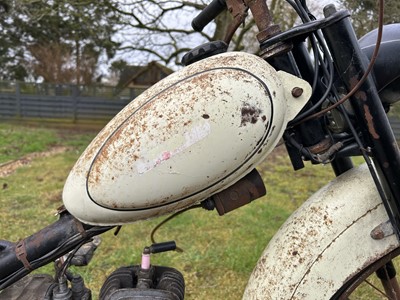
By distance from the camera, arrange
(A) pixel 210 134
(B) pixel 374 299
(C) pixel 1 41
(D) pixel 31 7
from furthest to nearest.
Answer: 1. (C) pixel 1 41
2. (D) pixel 31 7
3. (B) pixel 374 299
4. (A) pixel 210 134

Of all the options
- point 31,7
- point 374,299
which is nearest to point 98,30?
point 31,7

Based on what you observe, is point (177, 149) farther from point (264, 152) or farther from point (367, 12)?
point (367, 12)

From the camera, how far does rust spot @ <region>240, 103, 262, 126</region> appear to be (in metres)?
1.05

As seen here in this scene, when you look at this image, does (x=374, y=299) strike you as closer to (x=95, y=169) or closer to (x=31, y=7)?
(x=95, y=169)

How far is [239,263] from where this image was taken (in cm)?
302

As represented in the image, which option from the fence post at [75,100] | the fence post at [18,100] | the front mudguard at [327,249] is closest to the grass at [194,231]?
the front mudguard at [327,249]

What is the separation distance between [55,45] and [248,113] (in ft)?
56.1

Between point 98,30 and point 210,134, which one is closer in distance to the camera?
point 210,134

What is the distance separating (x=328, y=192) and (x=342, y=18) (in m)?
0.52

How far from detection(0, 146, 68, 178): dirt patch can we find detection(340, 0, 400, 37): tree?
510 cm

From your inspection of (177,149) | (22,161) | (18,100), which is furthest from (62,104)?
(177,149)

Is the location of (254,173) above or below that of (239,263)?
above

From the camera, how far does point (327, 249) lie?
115 cm

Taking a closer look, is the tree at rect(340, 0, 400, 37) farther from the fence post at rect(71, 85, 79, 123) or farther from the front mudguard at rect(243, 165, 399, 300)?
the fence post at rect(71, 85, 79, 123)
